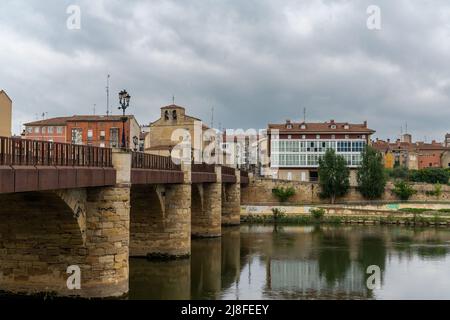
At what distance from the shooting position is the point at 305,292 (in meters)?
24.8

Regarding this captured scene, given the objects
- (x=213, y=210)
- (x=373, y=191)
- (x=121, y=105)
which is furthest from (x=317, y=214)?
(x=121, y=105)

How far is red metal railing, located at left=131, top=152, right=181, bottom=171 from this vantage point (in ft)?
84.0

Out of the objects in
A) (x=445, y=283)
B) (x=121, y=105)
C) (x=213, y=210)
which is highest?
(x=121, y=105)

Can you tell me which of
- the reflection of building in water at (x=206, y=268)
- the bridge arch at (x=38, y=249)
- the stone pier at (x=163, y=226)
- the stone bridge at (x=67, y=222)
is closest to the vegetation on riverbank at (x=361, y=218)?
the reflection of building in water at (x=206, y=268)

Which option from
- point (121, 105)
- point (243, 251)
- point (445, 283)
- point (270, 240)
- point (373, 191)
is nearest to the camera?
point (121, 105)

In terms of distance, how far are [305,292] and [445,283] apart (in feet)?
25.6

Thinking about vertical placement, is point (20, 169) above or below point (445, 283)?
above

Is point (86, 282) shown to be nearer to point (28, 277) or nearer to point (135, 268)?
point (28, 277)

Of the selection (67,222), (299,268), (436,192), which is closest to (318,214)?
(436,192)

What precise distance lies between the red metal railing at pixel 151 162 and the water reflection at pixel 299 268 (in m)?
5.53

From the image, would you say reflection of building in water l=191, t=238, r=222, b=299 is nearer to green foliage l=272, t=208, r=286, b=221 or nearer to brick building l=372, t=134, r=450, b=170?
green foliage l=272, t=208, r=286, b=221

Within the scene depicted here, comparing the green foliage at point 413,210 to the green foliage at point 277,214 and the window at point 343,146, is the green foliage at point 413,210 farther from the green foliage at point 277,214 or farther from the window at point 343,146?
the window at point 343,146

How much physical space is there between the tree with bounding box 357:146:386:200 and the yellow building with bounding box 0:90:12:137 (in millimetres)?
49786

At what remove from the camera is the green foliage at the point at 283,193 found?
72.1m
